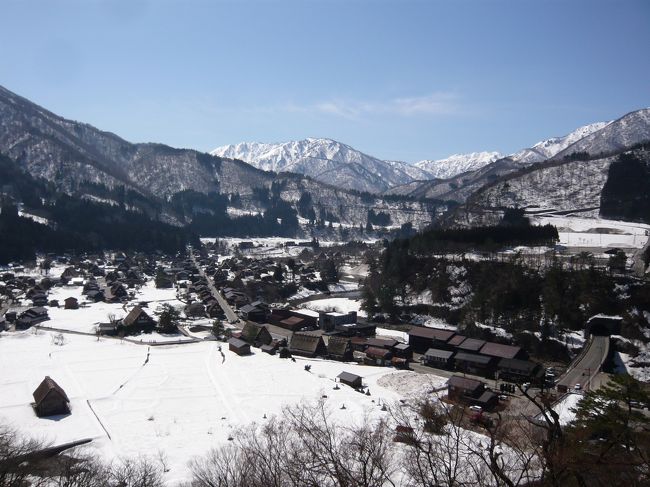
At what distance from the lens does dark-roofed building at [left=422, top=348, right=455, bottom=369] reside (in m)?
32.7

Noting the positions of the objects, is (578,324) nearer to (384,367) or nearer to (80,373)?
(384,367)

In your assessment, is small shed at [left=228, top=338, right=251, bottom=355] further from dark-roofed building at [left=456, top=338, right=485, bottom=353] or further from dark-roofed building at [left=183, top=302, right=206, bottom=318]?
dark-roofed building at [left=183, top=302, right=206, bottom=318]

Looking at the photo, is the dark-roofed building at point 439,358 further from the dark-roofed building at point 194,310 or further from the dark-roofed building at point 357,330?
the dark-roofed building at point 194,310

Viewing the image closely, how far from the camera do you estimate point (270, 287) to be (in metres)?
61.4

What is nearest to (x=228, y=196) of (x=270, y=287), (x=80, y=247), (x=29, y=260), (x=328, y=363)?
(x=80, y=247)

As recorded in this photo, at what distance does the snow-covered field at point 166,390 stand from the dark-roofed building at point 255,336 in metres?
3.05

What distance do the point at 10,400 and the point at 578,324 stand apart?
39280mm

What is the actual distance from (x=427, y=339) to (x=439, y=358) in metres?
4.13

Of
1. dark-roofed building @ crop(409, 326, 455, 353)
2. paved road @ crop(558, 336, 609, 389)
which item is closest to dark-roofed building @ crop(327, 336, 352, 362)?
dark-roofed building @ crop(409, 326, 455, 353)

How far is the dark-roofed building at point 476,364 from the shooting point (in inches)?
1232

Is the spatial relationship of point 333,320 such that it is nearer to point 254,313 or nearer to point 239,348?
point 254,313

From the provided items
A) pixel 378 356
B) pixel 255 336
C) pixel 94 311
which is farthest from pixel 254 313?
pixel 378 356

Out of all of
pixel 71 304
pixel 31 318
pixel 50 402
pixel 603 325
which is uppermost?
pixel 50 402

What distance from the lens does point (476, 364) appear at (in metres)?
31.5
